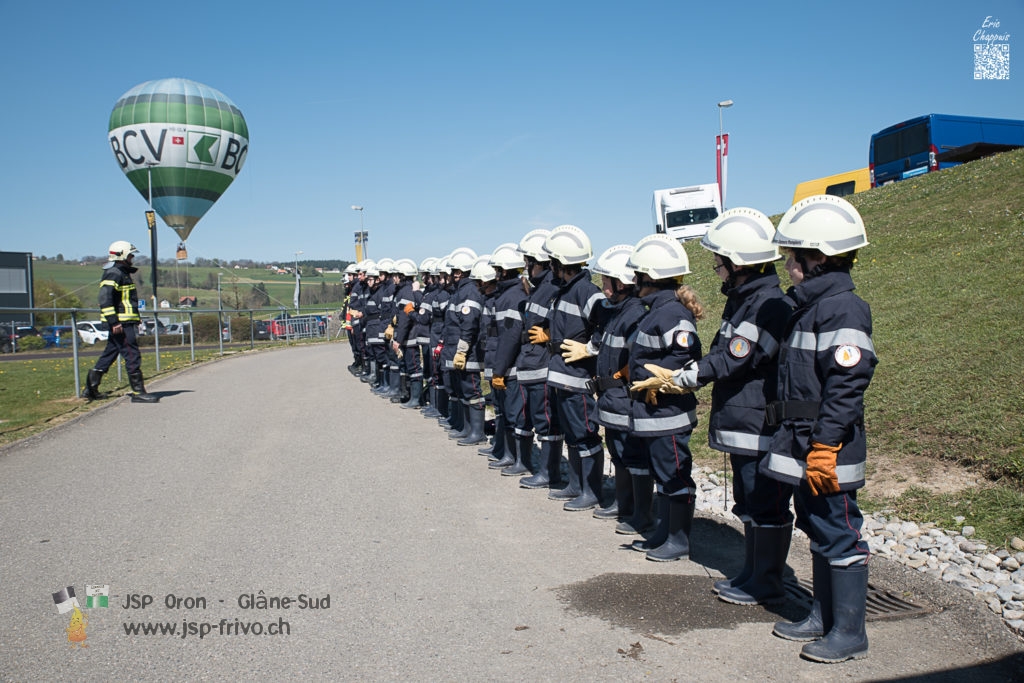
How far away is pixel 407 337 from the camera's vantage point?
42.3ft

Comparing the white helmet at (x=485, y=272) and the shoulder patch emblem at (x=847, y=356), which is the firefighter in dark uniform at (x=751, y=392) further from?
the white helmet at (x=485, y=272)

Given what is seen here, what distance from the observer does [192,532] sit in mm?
6152

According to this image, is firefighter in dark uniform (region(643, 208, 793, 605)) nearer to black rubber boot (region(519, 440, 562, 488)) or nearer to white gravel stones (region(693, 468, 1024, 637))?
white gravel stones (region(693, 468, 1024, 637))

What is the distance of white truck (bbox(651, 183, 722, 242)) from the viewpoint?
31.6m

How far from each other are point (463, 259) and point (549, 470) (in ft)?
14.3

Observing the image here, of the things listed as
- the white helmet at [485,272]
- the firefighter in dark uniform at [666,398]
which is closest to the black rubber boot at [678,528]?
the firefighter in dark uniform at [666,398]

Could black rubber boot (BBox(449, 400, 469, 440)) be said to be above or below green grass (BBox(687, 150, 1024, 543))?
below

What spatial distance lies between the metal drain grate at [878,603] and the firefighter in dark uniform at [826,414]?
0.49 meters

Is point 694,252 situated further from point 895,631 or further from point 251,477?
point 895,631

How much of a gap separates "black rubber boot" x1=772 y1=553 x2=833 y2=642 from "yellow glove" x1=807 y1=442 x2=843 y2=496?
1.49 ft

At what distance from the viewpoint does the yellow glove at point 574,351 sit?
6773 mm

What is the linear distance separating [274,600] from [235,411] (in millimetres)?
8314

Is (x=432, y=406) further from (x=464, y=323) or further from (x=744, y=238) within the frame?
(x=744, y=238)

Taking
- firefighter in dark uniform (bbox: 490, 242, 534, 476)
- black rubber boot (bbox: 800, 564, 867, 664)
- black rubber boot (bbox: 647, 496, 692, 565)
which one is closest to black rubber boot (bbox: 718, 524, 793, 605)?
black rubber boot (bbox: 800, 564, 867, 664)
